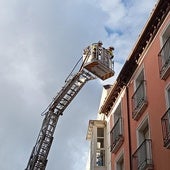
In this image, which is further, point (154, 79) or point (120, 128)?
point (120, 128)

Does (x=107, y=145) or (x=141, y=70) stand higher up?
(x=141, y=70)

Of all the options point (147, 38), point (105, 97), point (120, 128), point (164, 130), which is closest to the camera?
point (164, 130)

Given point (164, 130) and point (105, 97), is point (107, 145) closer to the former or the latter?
Result: point (105, 97)

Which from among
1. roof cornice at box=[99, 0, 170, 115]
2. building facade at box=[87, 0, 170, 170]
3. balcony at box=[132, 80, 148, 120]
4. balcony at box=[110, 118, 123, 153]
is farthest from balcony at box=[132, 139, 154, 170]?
roof cornice at box=[99, 0, 170, 115]

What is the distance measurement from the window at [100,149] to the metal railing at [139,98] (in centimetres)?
571

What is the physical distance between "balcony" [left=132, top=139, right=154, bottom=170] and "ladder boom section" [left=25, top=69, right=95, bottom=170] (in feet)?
17.3

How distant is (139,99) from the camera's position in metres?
25.4

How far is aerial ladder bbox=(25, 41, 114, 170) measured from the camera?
26375 mm

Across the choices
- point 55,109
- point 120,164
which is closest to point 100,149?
point 120,164

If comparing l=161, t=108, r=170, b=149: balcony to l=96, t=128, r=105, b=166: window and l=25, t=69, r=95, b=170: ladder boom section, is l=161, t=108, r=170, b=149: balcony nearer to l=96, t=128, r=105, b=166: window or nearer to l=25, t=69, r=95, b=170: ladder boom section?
l=25, t=69, r=95, b=170: ladder boom section

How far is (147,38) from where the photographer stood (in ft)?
84.8

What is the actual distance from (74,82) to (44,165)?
485 cm

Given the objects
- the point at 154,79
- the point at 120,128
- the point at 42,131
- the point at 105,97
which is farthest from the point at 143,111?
the point at 105,97

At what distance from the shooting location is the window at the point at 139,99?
80.4ft
